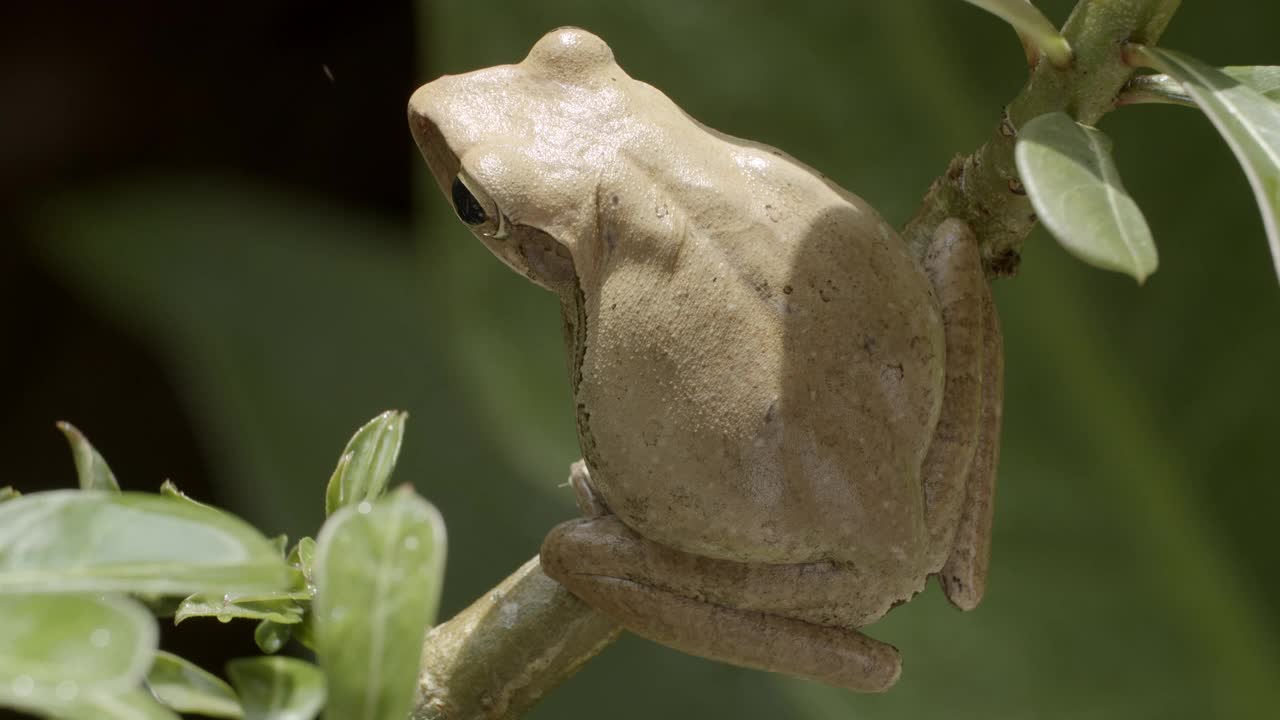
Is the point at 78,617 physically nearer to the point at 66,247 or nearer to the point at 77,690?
the point at 77,690

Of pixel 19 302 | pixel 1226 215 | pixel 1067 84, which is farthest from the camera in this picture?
pixel 19 302

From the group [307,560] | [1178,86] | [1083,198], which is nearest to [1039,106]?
[1178,86]

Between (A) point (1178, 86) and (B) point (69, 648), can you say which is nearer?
(B) point (69, 648)

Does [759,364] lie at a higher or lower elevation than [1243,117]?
lower

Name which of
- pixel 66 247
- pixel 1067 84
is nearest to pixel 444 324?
pixel 66 247

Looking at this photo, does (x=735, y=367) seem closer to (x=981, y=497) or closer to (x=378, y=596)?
(x=981, y=497)

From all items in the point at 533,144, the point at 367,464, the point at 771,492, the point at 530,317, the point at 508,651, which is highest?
the point at 533,144

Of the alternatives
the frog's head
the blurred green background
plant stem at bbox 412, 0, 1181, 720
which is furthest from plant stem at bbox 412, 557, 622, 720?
the blurred green background

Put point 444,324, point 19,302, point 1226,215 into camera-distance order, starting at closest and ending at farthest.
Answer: point 1226,215, point 444,324, point 19,302
